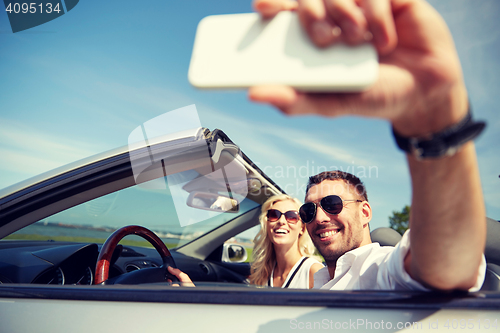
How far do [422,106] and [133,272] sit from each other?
195 centimetres

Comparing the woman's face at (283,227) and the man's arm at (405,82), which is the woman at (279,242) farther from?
the man's arm at (405,82)

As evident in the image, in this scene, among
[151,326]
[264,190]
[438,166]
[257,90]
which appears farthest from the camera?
[264,190]

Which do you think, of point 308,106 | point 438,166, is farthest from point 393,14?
point 438,166

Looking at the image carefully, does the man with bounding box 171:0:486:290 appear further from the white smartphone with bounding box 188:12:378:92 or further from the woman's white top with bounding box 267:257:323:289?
the woman's white top with bounding box 267:257:323:289

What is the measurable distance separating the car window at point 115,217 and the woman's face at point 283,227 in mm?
845

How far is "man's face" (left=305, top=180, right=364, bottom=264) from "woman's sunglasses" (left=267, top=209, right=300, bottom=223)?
94 cm

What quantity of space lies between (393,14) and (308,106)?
33 centimetres

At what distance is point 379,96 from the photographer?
2.26ft

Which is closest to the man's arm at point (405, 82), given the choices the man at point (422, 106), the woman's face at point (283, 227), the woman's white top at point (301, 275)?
the man at point (422, 106)

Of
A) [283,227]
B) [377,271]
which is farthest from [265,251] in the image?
[377,271]

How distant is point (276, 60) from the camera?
0.62m

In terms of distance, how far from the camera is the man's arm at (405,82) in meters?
0.63

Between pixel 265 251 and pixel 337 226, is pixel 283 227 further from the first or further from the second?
pixel 337 226

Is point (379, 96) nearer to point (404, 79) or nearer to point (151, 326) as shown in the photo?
point (404, 79)
